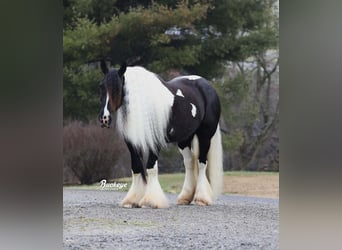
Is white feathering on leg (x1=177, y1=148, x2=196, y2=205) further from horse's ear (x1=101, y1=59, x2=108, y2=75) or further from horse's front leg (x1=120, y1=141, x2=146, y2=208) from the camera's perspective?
horse's ear (x1=101, y1=59, x2=108, y2=75)

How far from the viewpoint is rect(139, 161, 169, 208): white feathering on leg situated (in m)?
4.09

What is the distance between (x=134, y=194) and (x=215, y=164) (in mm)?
687

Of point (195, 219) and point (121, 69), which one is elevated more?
point (121, 69)

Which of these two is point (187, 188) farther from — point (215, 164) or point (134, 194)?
point (134, 194)

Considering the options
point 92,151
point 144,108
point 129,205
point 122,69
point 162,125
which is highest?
point 122,69

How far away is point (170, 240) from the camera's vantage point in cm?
396

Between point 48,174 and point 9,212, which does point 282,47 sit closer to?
point 48,174

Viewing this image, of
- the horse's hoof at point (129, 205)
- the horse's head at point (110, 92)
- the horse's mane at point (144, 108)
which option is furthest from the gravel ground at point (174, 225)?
the horse's head at point (110, 92)

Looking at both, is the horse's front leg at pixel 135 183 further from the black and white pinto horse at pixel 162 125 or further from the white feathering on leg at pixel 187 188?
the white feathering on leg at pixel 187 188

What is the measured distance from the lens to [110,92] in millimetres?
4102

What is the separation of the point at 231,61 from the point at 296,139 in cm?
79

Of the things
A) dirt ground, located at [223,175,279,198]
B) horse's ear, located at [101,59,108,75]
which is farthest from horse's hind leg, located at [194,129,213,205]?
horse's ear, located at [101,59,108,75]

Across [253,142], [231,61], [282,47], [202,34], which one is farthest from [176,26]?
[253,142]

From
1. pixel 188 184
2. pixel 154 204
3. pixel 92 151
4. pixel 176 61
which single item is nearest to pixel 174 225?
pixel 154 204
